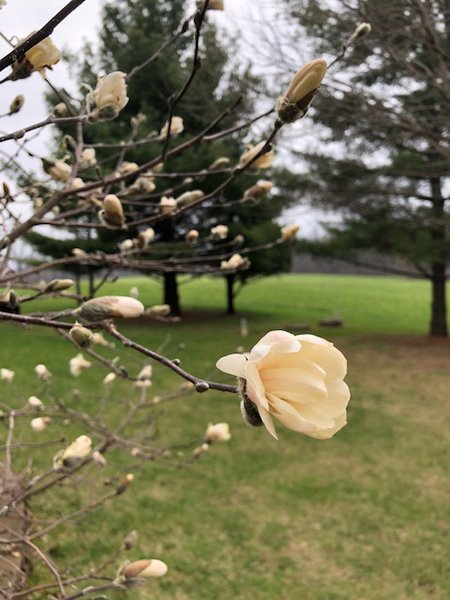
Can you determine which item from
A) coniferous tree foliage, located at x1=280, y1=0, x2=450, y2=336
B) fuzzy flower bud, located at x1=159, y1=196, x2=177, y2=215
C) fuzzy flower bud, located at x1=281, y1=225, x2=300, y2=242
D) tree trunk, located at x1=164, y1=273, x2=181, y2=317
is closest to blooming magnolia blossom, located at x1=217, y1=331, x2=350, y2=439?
fuzzy flower bud, located at x1=159, y1=196, x2=177, y2=215

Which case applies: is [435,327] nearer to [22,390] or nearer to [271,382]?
[22,390]

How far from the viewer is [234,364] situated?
1.57 ft

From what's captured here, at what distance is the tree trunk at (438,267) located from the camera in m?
A: 7.04

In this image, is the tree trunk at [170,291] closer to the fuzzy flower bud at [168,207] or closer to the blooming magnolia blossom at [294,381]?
the fuzzy flower bud at [168,207]

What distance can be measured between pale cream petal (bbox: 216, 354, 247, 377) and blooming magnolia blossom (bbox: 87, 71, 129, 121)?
1.60 ft

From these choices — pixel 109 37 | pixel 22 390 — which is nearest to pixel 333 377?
pixel 22 390

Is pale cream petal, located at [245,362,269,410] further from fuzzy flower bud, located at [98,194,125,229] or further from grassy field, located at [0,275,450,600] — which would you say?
grassy field, located at [0,275,450,600]

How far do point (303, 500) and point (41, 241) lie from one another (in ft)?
23.8

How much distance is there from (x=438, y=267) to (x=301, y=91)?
8433 mm

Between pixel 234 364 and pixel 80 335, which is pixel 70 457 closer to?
pixel 80 335

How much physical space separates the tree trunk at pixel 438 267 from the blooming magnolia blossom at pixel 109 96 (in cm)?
681

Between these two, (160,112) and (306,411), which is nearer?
(306,411)

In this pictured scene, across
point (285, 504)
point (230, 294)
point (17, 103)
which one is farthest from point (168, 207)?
point (230, 294)

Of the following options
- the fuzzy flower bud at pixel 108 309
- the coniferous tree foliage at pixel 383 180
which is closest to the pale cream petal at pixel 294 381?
the fuzzy flower bud at pixel 108 309
